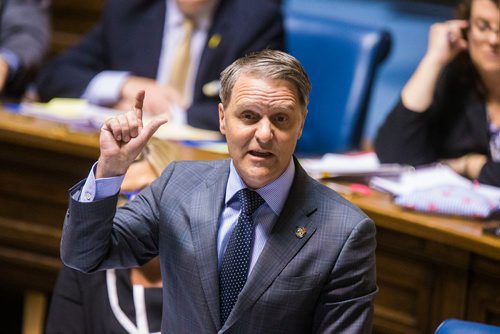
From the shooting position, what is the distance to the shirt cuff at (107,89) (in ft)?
11.9

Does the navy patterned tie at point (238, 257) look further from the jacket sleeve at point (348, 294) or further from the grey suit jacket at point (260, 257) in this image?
the jacket sleeve at point (348, 294)

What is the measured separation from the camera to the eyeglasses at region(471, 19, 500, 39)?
3094 mm

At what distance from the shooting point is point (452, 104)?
10.8 feet

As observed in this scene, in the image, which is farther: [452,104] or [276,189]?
[452,104]

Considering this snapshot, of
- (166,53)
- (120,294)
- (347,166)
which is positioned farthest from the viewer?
(166,53)

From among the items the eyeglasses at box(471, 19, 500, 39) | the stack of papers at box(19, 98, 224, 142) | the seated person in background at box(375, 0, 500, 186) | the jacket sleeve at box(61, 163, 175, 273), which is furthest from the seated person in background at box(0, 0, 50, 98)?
the jacket sleeve at box(61, 163, 175, 273)

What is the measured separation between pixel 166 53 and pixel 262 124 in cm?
209

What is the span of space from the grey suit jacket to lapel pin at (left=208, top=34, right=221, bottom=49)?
1.80 meters

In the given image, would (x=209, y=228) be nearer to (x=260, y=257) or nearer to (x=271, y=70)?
(x=260, y=257)

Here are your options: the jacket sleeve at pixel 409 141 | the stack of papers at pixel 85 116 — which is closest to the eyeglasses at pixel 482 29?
the jacket sleeve at pixel 409 141

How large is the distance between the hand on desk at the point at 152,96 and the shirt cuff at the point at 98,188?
1663mm

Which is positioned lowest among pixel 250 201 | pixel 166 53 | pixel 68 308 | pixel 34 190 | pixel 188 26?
pixel 34 190

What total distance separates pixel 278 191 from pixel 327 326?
9.9 inches

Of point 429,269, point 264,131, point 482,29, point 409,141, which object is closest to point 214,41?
point 409,141
